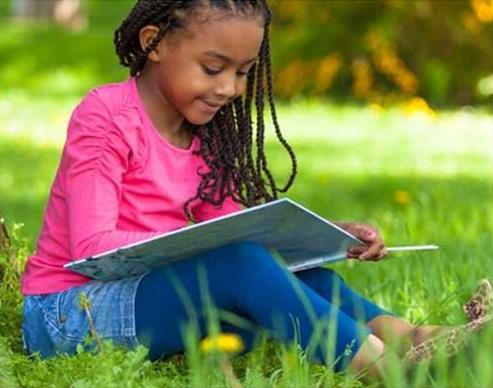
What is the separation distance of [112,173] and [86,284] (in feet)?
0.93

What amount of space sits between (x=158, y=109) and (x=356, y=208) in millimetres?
3375

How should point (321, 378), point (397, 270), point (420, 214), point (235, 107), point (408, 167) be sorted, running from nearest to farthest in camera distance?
point (321, 378)
point (235, 107)
point (397, 270)
point (420, 214)
point (408, 167)

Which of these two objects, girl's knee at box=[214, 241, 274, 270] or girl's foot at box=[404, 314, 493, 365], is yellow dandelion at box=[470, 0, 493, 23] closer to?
girl's knee at box=[214, 241, 274, 270]

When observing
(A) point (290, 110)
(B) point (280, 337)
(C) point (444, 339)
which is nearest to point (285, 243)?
(B) point (280, 337)

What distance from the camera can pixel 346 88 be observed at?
45.2 feet

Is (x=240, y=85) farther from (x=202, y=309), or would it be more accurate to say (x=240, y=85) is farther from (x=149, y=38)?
(x=202, y=309)

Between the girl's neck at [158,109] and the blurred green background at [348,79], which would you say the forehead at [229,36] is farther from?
the blurred green background at [348,79]

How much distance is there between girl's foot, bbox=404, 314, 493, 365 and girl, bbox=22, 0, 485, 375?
0.09 m

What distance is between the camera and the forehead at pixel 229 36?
3.65 m

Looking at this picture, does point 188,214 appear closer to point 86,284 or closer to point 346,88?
point 86,284

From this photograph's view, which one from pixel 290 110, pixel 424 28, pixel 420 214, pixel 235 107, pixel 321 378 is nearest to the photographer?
pixel 321 378

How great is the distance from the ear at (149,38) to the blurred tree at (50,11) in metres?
14.5

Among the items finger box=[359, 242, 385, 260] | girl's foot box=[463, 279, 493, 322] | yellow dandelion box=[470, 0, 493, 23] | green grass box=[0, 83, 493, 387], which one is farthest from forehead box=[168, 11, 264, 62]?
yellow dandelion box=[470, 0, 493, 23]

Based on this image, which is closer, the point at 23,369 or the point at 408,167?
the point at 23,369
